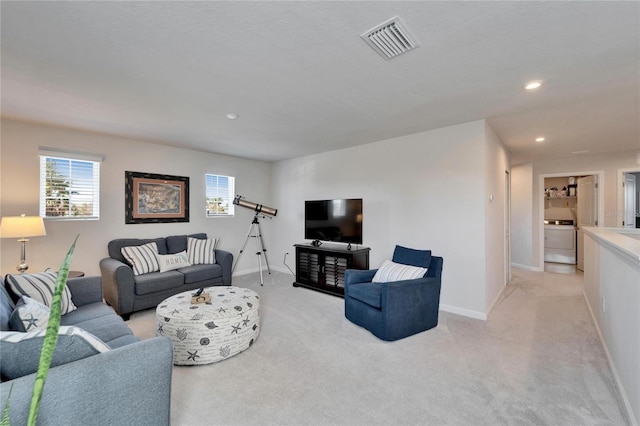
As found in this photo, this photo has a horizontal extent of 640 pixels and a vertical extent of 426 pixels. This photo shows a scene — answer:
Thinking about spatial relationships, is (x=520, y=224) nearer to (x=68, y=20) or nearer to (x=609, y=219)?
(x=609, y=219)

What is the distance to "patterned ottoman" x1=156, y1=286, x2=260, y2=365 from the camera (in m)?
2.26

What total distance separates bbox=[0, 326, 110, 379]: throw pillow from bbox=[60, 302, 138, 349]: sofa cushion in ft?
2.16

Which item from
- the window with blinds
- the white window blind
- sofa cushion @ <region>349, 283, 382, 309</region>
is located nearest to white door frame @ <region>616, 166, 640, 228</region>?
sofa cushion @ <region>349, 283, 382, 309</region>

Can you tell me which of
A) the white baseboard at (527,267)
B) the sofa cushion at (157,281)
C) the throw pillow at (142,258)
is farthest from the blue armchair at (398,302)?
the white baseboard at (527,267)

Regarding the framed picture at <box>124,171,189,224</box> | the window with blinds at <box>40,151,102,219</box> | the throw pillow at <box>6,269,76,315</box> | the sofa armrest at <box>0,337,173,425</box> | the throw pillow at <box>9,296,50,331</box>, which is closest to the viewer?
the sofa armrest at <box>0,337,173,425</box>

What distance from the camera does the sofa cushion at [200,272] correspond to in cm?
378

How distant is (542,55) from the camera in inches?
75.7

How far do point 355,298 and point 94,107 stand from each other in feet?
11.2

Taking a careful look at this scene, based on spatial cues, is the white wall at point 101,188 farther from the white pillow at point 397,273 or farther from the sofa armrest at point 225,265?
the white pillow at point 397,273

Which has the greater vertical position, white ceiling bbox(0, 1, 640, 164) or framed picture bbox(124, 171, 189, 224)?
white ceiling bbox(0, 1, 640, 164)

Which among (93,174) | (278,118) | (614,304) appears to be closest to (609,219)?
(614,304)

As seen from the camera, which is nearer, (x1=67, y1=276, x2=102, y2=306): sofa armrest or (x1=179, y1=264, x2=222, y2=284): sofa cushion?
(x1=67, y1=276, x2=102, y2=306): sofa armrest

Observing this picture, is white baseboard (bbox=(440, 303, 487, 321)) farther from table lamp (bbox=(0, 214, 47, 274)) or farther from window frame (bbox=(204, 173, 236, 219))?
table lamp (bbox=(0, 214, 47, 274))

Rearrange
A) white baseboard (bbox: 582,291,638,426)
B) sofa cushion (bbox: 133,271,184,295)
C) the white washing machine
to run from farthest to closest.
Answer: the white washing machine, sofa cushion (bbox: 133,271,184,295), white baseboard (bbox: 582,291,638,426)
